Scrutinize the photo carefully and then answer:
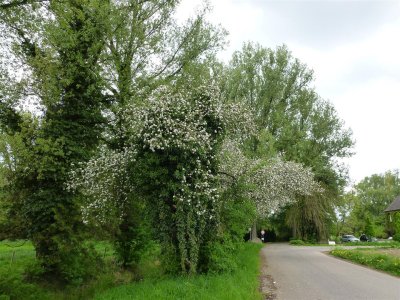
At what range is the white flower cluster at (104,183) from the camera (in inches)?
467

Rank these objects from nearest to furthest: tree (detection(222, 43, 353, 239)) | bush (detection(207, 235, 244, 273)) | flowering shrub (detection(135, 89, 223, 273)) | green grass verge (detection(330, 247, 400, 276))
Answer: flowering shrub (detection(135, 89, 223, 273)), bush (detection(207, 235, 244, 273)), green grass verge (detection(330, 247, 400, 276)), tree (detection(222, 43, 353, 239))

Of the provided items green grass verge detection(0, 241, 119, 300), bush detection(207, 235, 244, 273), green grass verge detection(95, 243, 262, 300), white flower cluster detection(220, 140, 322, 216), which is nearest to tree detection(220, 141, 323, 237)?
white flower cluster detection(220, 140, 322, 216)

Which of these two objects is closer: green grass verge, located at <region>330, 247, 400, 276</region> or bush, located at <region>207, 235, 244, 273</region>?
bush, located at <region>207, 235, 244, 273</region>

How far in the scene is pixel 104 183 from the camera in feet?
39.7

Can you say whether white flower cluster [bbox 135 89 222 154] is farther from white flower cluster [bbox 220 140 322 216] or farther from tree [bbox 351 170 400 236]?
tree [bbox 351 170 400 236]

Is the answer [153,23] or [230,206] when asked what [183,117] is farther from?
[153,23]

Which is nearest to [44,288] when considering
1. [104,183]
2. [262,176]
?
[104,183]

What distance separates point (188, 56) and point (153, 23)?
2169 millimetres

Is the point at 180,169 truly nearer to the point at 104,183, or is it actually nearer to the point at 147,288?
the point at 104,183

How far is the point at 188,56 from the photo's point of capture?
55.2ft

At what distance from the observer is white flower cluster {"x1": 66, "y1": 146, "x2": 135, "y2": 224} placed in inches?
467

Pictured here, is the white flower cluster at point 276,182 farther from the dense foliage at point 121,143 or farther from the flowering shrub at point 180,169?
the flowering shrub at point 180,169

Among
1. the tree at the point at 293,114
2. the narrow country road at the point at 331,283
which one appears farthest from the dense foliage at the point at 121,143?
the tree at the point at 293,114

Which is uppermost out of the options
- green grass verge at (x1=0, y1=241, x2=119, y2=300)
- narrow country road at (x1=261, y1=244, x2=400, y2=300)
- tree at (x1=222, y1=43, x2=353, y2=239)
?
tree at (x1=222, y1=43, x2=353, y2=239)
